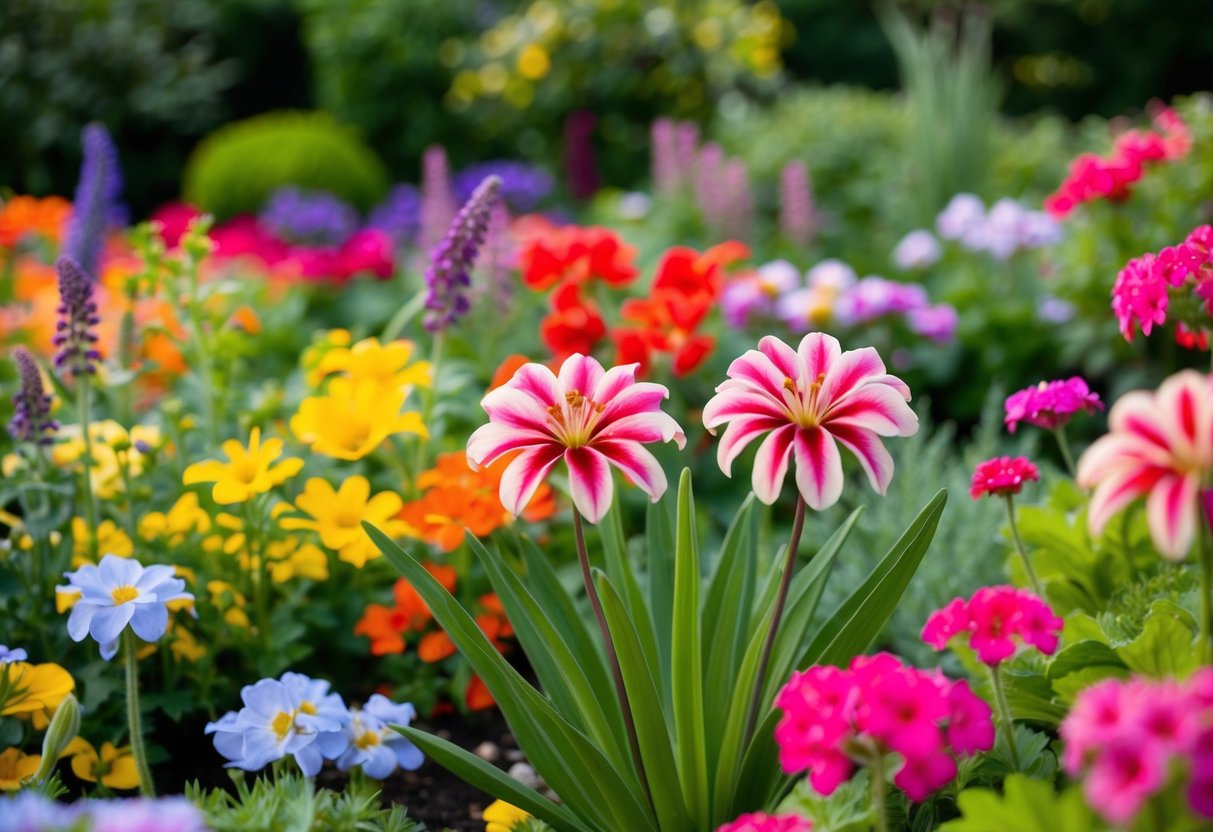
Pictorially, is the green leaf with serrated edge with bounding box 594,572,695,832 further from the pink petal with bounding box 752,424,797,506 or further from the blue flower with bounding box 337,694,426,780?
the blue flower with bounding box 337,694,426,780

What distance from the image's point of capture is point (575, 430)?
1212 millimetres

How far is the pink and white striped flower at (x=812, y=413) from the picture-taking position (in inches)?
45.4

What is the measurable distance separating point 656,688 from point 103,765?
82 centimetres

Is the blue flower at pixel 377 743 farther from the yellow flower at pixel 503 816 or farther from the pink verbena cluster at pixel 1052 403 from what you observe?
the pink verbena cluster at pixel 1052 403

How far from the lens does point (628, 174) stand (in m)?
7.47

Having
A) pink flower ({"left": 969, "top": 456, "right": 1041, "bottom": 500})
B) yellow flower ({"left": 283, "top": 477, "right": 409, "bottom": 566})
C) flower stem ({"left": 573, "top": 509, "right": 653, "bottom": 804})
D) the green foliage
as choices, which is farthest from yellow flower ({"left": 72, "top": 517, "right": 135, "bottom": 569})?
the green foliage

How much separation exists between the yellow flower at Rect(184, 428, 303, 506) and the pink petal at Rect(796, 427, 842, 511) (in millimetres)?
840

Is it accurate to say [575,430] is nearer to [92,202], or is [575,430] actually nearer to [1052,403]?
[1052,403]

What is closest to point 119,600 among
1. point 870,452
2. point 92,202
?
point 870,452

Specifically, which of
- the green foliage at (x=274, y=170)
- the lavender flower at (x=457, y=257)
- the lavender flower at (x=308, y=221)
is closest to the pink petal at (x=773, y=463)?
the lavender flower at (x=457, y=257)

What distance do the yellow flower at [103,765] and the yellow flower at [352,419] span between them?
0.54m

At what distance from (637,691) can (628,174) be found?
6.44m

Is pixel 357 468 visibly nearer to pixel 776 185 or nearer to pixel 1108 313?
pixel 1108 313

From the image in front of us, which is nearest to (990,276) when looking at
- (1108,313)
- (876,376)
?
(1108,313)
